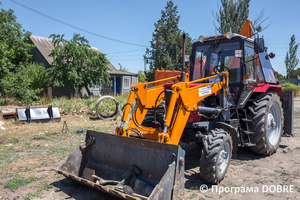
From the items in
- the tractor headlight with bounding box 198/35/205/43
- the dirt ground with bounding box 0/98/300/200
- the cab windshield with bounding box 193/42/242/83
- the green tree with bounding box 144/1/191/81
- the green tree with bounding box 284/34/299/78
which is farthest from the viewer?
the green tree with bounding box 284/34/299/78


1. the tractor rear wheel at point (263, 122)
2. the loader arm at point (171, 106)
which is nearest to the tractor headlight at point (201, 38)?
the loader arm at point (171, 106)

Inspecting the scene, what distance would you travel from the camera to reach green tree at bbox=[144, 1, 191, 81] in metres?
24.3

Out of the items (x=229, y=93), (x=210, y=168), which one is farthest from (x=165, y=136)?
(x=229, y=93)

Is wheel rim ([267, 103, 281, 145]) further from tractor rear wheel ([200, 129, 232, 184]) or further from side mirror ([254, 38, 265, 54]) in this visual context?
tractor rear wheel ([200, 129, 232, 184])

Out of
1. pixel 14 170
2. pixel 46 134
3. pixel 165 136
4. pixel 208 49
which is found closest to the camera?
pixel 165 136

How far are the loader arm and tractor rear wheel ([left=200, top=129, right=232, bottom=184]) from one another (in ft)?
1.77

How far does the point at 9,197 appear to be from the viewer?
3832 millimetres

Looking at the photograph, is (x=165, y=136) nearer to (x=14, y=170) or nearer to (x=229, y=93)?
(x=229, y=93)

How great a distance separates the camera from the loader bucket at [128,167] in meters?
3.37

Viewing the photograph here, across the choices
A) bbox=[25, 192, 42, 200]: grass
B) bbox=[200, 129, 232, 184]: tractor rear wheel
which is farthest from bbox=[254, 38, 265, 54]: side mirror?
bbox=[25, 192, 42, 200]: grass

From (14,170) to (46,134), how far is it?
339 cm

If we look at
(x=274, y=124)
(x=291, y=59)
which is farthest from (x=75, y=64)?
(x=291, y=59)

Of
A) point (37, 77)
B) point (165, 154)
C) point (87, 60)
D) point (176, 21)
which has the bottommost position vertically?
point (165, 154)

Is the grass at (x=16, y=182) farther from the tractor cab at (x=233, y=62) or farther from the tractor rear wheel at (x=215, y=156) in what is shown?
the tractor cab at (x=233, y=62)
